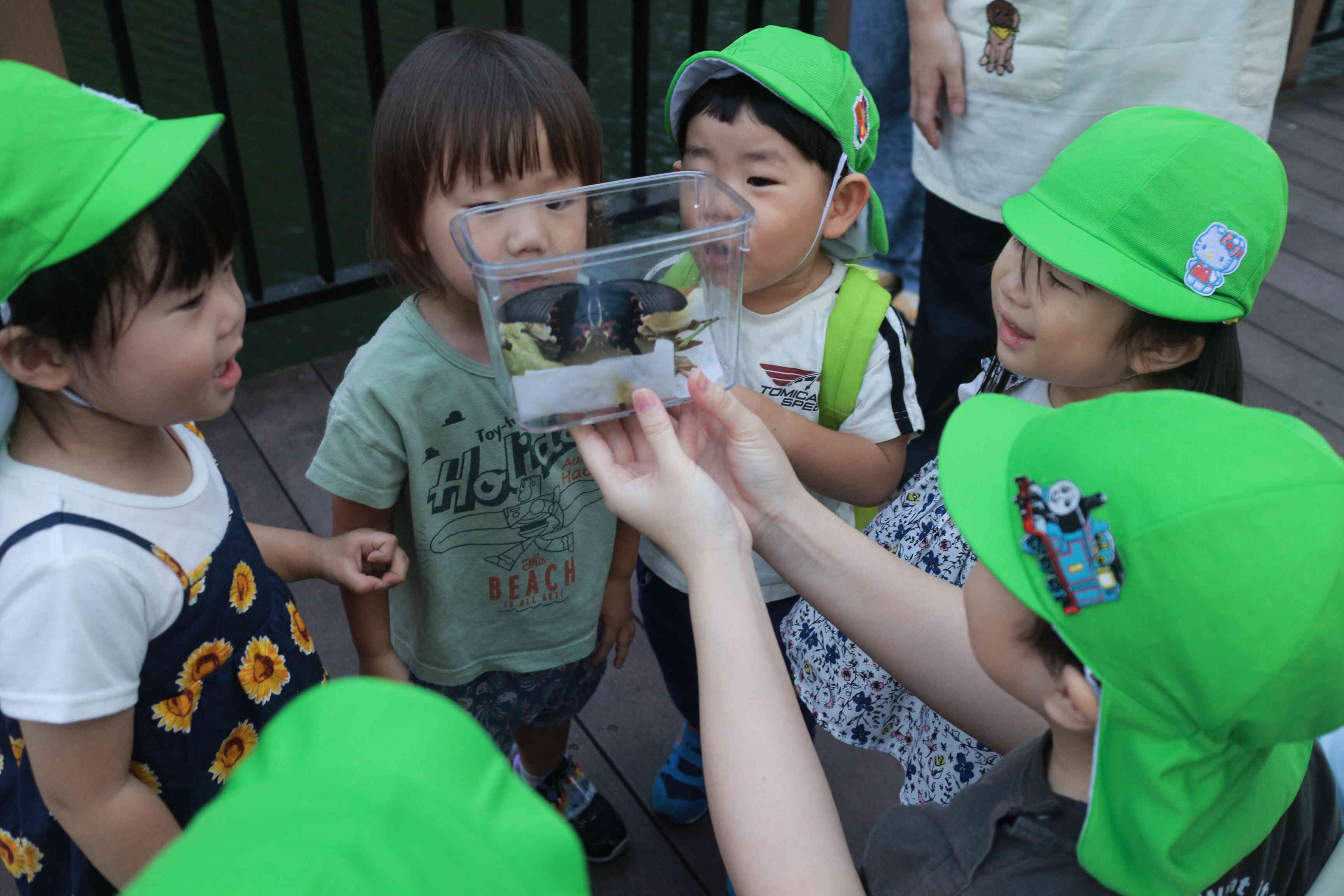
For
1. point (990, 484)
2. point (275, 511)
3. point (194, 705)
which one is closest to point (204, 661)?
point (194, 705)

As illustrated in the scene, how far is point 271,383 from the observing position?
2406mm

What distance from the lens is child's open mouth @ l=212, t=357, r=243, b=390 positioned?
0.94 meters

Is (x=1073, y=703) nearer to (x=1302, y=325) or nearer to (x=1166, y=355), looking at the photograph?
(x=1166, y=355)

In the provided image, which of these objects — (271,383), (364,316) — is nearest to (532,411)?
(271,383)

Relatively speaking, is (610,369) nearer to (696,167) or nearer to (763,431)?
(763,431)

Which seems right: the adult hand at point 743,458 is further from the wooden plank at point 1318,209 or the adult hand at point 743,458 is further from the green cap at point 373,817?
the wooden plank at point 1318,209

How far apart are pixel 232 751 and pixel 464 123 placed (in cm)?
68

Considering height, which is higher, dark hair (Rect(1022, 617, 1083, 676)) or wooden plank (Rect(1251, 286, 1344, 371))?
dark hair (Rect(1022, 617, 1083, 676))

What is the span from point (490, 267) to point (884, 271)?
207 cm

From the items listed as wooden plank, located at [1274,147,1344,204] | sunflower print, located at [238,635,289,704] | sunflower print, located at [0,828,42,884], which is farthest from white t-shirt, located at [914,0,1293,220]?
wooden plank, located at [1274,147,1344,204]

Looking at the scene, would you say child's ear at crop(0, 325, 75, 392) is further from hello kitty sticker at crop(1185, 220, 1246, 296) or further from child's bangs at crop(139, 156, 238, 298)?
hello kitty sticker at crop(1185, 220, 1246, 296)

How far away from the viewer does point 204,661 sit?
0.95 metres

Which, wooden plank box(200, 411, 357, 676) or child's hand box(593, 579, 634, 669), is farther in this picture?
wooden plank box(200, 411, 357, 676)

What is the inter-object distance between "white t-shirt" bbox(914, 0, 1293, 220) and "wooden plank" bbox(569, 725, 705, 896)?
1255 millimetres
